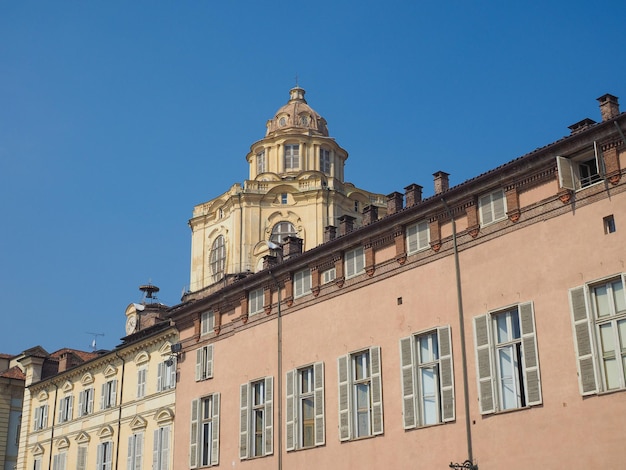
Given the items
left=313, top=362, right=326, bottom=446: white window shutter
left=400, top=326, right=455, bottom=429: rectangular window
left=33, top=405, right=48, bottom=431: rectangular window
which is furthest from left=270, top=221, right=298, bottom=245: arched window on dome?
left=400, top=326, right=455, bottom=429: rectangular window

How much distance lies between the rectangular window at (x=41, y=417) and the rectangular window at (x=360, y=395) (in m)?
25.2

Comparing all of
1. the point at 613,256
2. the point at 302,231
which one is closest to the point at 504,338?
the point at 613,256

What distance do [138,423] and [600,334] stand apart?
76.4ft

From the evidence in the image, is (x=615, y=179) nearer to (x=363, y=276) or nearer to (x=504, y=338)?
(x=504, y=338)

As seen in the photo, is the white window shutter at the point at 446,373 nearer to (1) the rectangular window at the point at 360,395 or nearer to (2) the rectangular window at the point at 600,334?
(1) the rectangular window at the point at 360,395

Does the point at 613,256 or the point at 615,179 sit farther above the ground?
the point at 615,179

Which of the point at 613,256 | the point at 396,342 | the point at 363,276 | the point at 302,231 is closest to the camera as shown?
the point at 613,256

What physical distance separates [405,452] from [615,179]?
922 cm

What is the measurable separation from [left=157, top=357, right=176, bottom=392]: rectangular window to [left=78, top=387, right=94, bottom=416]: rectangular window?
22.5 feet

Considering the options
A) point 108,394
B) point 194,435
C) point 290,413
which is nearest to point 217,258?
point 108,394

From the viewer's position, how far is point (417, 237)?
26266 mm

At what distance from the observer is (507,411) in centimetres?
2236

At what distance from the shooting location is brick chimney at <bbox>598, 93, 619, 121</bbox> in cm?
2259

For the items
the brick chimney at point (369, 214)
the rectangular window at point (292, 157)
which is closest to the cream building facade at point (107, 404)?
the brick chimney at point (369, 214)
